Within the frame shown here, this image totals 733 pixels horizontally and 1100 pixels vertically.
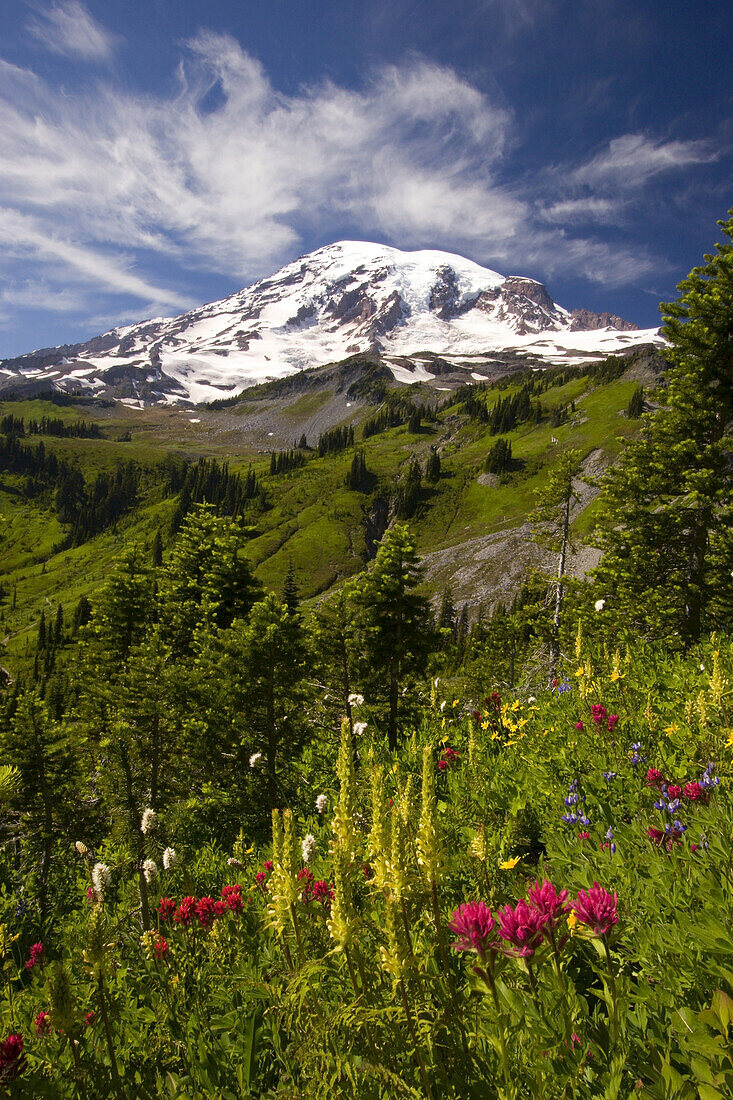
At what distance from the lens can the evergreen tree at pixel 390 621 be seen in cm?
1546

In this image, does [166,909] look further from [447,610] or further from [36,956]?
[447,610]

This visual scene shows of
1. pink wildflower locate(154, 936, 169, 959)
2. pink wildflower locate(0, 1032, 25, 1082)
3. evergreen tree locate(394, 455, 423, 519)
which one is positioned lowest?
evergreen tree locate(394, 455, 423, 519)

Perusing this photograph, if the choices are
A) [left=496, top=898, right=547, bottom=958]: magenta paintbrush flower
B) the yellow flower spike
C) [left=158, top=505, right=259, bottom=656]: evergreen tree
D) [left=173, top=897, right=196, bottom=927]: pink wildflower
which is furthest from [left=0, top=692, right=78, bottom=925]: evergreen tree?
[left=496, top=898, right=547, bottom=958]: magenta paintbrush flower

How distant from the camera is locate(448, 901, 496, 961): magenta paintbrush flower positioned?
6.60ft

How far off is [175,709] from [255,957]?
7.23 m

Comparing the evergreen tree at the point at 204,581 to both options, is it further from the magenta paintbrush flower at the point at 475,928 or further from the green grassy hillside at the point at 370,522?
the green grassy hillside at the point at 370,522

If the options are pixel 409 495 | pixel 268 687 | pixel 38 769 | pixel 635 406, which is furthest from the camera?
pixel 409 495

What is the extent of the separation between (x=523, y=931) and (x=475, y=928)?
7.4 inches

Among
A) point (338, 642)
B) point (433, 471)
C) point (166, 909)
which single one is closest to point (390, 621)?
point (338, 642)

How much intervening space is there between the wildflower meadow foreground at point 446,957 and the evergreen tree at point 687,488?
1008 centimetres

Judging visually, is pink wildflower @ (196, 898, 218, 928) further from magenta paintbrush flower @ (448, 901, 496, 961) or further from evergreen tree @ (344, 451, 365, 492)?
evergreen tree @ (344, 451, 365, 492)

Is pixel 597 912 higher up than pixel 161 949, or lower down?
higher up

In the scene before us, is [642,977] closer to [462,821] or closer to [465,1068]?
[465,1068]

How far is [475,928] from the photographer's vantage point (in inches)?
79.7
